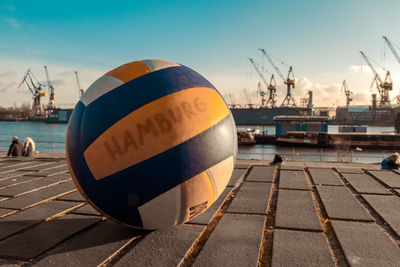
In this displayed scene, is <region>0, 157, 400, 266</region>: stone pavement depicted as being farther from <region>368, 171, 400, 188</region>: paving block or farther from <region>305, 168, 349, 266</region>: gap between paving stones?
<region>368, 171, 400, 188</region>: paving block

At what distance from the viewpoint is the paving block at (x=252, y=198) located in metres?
5.11

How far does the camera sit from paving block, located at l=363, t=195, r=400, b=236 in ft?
14.8

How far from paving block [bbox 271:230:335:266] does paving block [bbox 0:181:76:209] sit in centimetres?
481

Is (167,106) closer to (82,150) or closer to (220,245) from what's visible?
(82,150)

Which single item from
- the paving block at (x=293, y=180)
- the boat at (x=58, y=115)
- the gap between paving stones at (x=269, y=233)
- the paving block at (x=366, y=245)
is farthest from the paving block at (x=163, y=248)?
the boat at (x=58, y=115)

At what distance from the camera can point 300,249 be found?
3502 mm

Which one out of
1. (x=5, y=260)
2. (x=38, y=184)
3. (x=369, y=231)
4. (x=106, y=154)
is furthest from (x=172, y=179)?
(x=38, y=184)

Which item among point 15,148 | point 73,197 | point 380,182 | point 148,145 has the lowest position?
point 380,182

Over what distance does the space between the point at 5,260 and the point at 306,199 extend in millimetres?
5198

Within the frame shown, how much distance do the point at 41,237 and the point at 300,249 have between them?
11.8 feet

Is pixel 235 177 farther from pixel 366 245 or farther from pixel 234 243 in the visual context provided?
pixel 366 245

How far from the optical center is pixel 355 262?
321 centimetres

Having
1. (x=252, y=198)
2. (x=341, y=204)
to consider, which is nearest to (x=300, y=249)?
(x=252, y=198)

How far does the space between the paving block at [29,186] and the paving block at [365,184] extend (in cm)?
789
